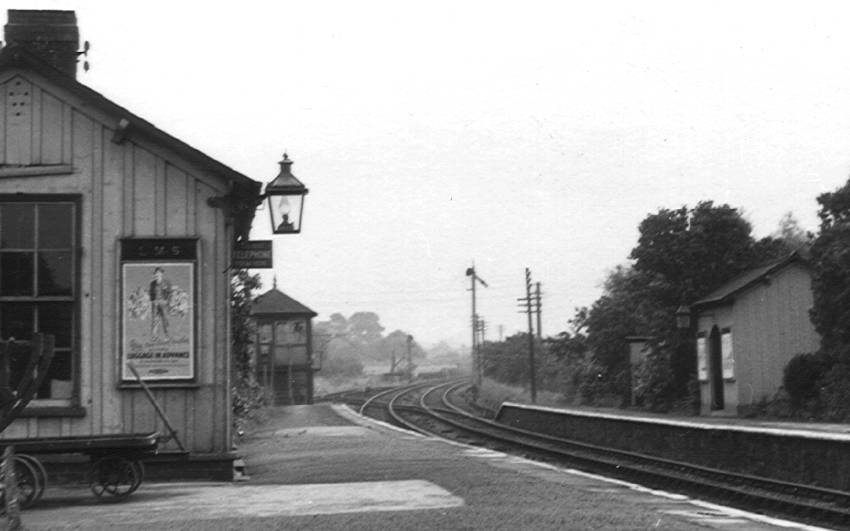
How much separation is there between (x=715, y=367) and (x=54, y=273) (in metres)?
22.7

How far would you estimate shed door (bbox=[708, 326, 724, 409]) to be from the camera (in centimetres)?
3344

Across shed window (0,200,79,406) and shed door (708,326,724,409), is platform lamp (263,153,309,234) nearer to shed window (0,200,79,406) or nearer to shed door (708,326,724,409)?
shed window (0,200,79,406)

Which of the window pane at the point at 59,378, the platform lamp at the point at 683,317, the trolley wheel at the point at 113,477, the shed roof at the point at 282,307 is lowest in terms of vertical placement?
the trolley wheel at the point at 113,477

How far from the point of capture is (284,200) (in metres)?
14.7

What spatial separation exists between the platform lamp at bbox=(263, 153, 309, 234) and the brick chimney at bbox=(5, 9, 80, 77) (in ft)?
8.92

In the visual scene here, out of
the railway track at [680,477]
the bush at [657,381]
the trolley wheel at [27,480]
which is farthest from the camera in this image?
the bush at [657,381]

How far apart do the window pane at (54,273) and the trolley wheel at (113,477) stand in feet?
8.04

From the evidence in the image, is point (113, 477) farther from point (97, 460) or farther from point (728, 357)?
point (728, 357)

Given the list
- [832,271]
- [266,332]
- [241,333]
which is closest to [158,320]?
[241,333]

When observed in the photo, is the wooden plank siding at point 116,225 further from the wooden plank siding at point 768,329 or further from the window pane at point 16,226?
the wooden plank siding at point 768,329

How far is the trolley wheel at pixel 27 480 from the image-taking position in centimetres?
1213

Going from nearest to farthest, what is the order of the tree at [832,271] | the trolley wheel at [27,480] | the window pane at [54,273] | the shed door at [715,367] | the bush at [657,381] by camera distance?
the trolley wheel at [27,480] < the window pane at [54,273] < the tree at [832,271] < the shed door at [715,367] < the bush at [657,381]

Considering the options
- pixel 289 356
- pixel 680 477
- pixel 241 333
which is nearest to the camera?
pixel 680 477

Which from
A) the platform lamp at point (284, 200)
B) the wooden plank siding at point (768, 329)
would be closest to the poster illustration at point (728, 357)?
the wooden plank siding at point (768, 329)
